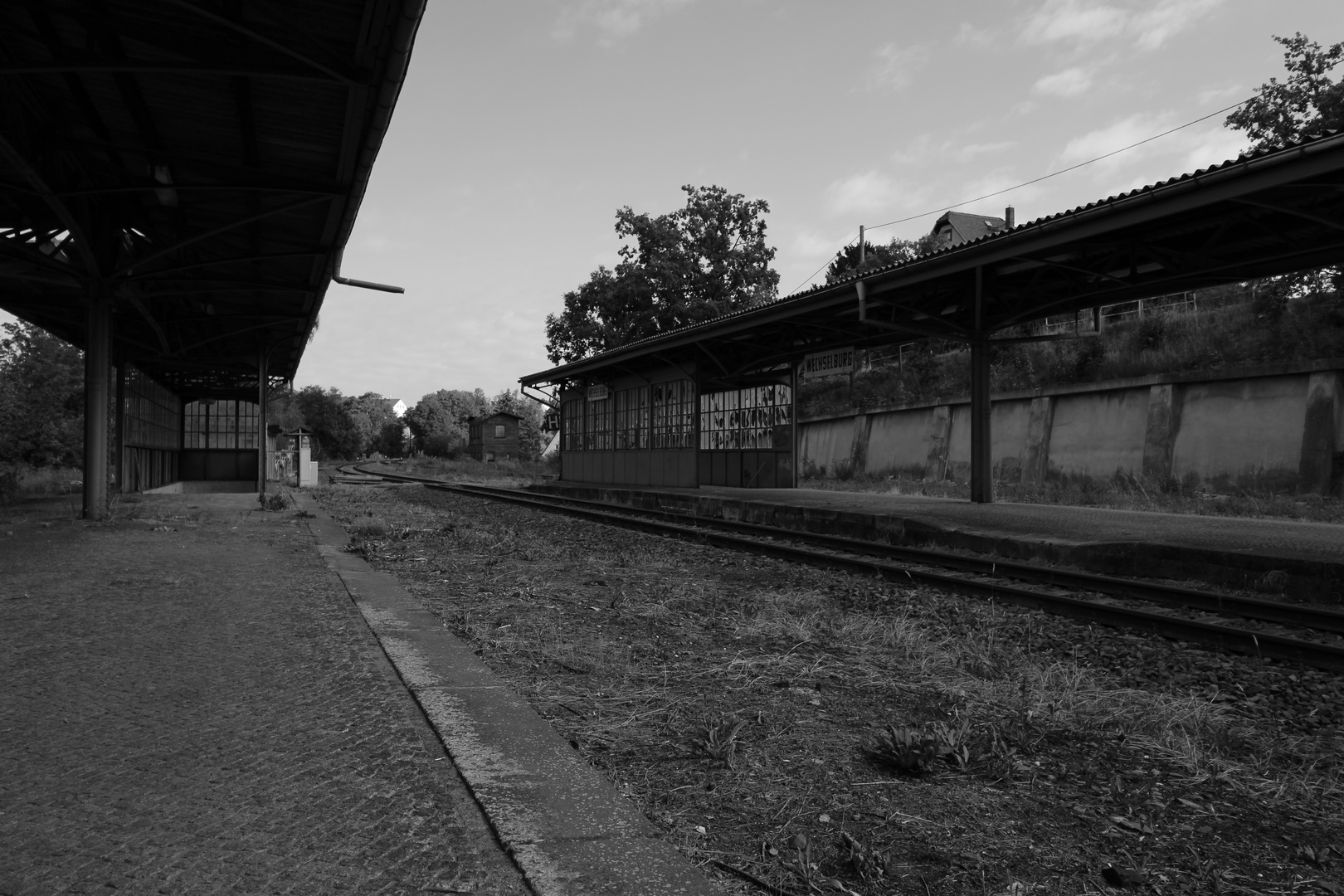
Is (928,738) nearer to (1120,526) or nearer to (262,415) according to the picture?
(1120,526)

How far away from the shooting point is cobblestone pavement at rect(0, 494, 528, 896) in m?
2.34

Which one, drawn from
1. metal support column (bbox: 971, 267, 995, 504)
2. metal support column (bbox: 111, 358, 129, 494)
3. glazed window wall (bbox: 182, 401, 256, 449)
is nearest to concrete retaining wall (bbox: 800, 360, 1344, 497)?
metal support column (bbox: 971, 267, 995, 504)

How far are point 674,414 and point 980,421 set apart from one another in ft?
34.8

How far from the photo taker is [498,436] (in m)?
82.6

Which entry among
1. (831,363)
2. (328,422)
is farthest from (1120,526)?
(328,422)

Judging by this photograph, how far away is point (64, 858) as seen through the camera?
237 centimetres

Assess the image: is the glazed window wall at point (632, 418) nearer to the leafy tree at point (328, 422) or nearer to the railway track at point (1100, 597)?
the railway track at point (1100, 597)

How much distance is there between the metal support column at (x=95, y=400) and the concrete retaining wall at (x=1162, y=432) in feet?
77.5

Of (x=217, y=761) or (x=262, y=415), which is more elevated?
(x=262, y=415)

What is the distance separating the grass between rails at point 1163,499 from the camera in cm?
1563

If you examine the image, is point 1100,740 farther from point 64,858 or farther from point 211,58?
point 211,58

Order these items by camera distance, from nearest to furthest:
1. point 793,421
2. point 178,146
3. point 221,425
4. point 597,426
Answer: point 178,146 → point 793,421 → point 597,426 → point 221,425

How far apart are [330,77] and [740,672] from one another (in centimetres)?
599

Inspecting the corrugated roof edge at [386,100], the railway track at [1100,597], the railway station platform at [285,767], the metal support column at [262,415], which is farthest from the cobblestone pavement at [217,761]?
the metal support column at [262,415]
